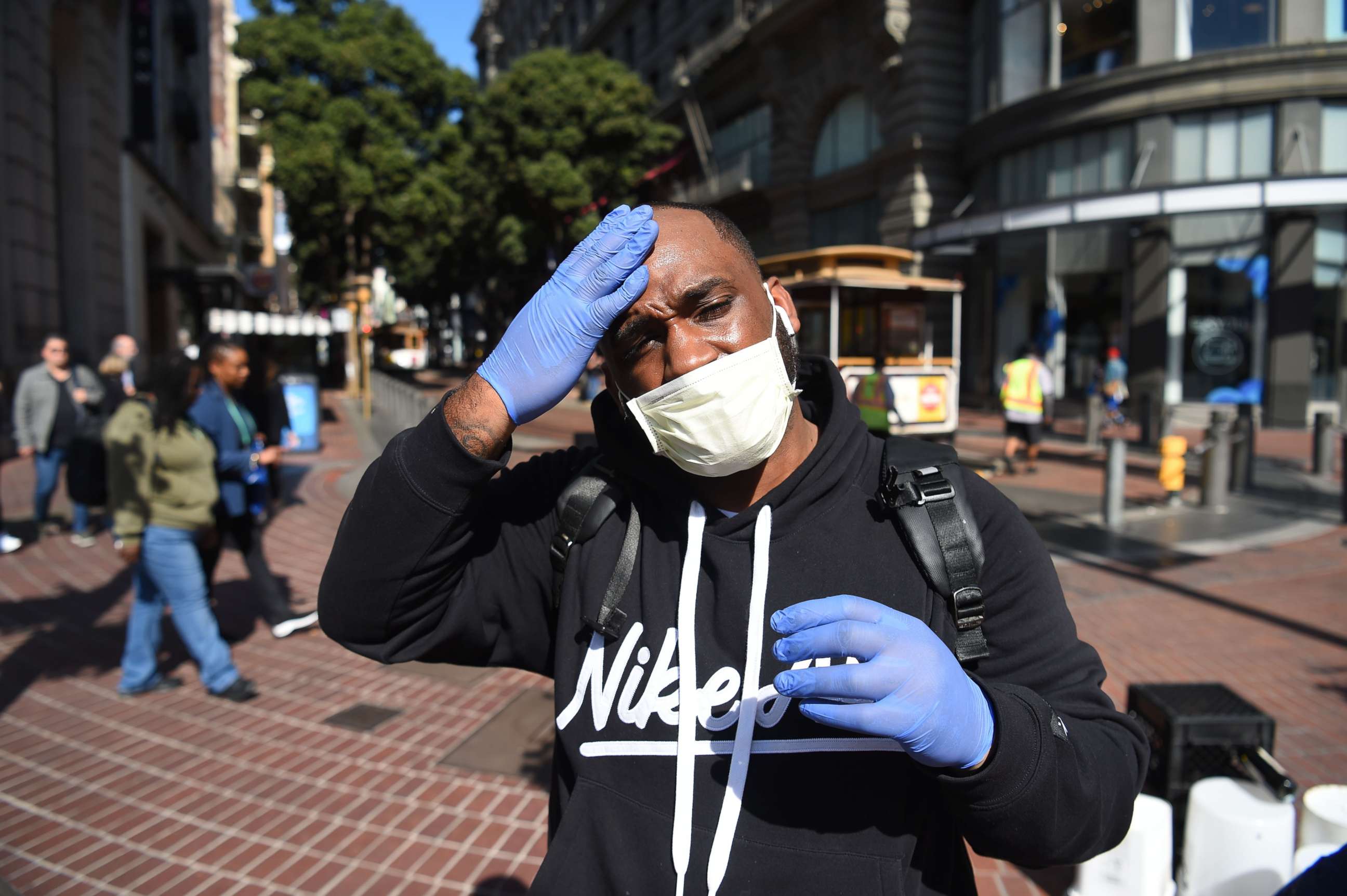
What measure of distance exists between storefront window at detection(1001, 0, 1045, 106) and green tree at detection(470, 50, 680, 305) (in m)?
11.4

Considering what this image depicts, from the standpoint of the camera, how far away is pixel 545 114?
27.3 metres

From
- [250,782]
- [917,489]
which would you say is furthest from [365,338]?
[917,489]

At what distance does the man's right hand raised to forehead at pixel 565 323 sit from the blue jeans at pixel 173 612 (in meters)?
3.96

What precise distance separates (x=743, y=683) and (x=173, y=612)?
14.3 feet

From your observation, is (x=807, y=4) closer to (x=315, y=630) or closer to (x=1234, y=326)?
(x=1234, y=326)

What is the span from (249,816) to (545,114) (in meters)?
26.7

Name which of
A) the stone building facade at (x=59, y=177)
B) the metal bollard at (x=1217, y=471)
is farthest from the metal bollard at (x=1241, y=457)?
the stone building facade at (x=59, y=177)

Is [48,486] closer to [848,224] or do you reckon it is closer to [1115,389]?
[1115,389]

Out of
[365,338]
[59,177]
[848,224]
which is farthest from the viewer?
[848,224]

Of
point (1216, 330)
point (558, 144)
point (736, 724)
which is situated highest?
point (558, 144)

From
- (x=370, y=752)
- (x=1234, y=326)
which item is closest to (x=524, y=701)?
(x=370, y=752)

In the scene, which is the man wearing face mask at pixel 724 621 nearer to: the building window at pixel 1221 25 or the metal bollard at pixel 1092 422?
the metal bollard at pixel 1092 422

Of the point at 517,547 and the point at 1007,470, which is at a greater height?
the point at 517,547

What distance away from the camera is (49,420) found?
816cm
